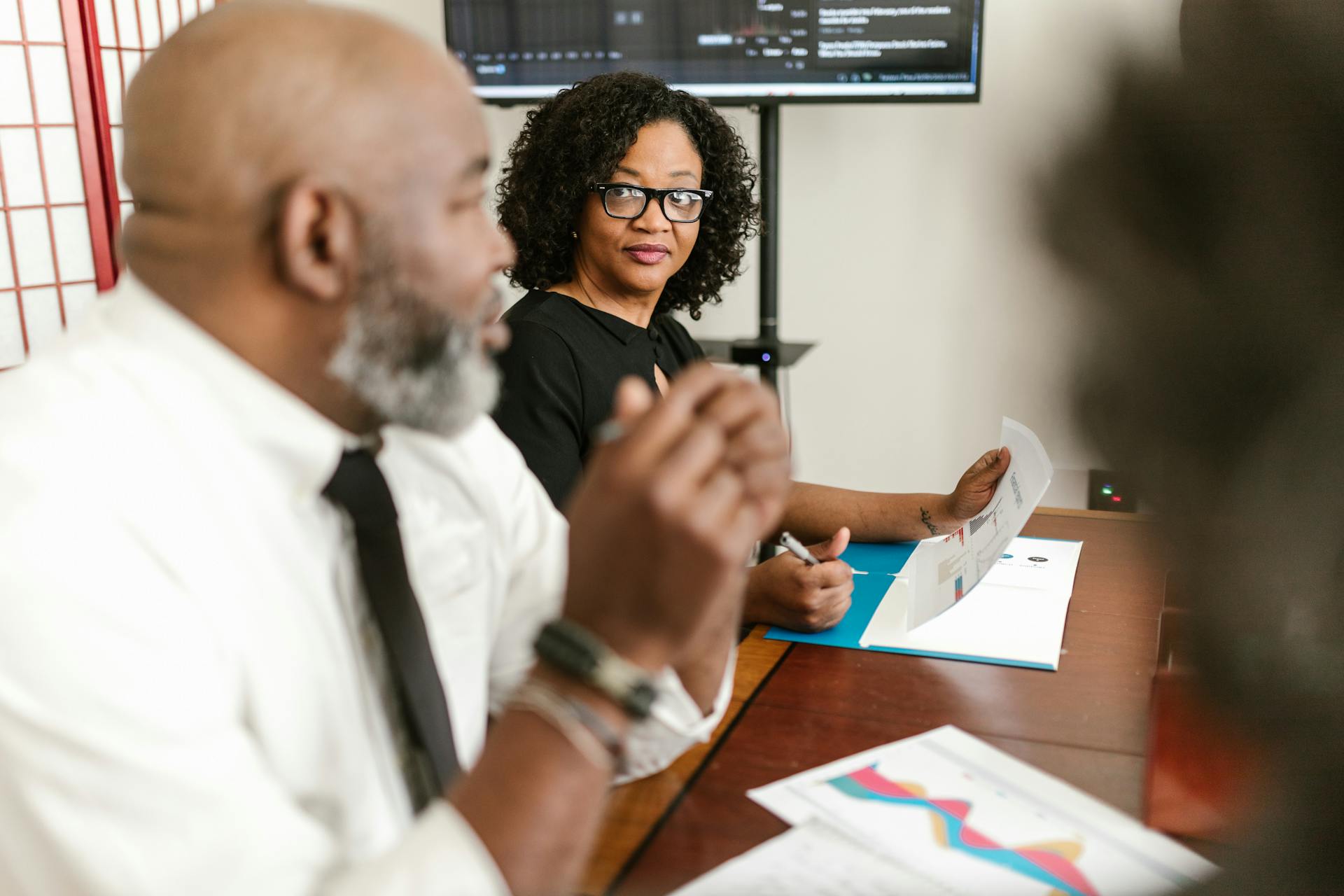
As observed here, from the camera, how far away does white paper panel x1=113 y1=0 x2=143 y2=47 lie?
2.72m

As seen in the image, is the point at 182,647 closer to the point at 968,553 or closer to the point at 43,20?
the point at 968,553

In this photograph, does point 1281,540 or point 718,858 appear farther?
point 718,858

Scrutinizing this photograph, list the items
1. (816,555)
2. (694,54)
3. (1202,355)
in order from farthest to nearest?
(694,54) < (816,555) < (1202,355)

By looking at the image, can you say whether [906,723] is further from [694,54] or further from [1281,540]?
[694,54]

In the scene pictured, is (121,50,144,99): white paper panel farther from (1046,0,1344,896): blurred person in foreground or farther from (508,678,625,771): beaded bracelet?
(1046,0,1344,896): blurred person in foreground

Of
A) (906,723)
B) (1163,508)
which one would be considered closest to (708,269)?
(906,723)

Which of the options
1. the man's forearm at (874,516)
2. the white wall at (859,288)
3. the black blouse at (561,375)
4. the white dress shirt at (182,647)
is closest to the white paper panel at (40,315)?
the white wall at (859,288)

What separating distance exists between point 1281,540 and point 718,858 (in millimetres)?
649

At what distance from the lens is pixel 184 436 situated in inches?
26.3

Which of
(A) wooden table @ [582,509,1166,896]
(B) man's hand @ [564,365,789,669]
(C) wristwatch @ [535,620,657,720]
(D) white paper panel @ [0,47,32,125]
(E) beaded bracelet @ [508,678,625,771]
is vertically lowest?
(A) wooden table @ [582,509,1166,896]

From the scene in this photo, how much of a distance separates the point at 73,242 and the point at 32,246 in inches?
4.3

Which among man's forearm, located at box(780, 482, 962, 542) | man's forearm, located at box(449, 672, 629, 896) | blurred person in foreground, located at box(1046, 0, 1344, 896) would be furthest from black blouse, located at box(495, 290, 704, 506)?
blurred person in foreground, located at box(1046, 0, 1344, 896)

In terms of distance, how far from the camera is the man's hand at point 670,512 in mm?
537

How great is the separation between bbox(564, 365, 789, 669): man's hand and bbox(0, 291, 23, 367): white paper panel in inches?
101
